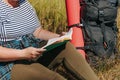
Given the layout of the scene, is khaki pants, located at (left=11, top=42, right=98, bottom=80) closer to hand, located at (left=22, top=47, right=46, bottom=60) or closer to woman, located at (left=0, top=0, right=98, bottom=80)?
woman, located at (left=0, top=0, right=98, bottom=80)

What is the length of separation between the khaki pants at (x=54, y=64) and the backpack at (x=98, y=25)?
0.93 metres

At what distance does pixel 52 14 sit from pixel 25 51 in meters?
1.94

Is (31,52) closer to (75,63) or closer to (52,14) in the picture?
(75,63)

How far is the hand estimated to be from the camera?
9.58ft

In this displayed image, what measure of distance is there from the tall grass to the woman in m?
1.34

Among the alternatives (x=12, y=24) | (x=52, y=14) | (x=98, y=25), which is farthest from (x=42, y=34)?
(x=52, y=14)

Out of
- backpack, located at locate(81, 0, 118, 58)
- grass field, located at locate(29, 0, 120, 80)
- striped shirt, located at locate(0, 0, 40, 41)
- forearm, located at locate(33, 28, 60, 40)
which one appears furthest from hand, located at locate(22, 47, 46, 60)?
grass field, located at locate(29, 0, 120, 80)

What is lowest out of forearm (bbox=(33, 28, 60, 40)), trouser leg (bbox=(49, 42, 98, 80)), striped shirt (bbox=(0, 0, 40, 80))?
trouser leg (bbox=(49, 42, 98, 80))

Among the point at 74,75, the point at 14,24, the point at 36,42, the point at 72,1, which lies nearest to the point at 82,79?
the point at 74,75

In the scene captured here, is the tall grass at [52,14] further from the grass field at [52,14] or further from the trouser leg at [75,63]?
the trouser leg at [75,63]

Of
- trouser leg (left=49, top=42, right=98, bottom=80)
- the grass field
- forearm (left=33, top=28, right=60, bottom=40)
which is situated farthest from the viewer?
the grass field

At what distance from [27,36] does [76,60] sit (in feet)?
1.39

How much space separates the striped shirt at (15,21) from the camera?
3.10m

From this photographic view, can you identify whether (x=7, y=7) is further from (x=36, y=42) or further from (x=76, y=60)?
(x=76, y=60)
